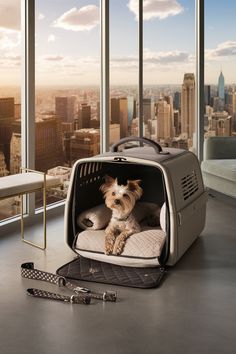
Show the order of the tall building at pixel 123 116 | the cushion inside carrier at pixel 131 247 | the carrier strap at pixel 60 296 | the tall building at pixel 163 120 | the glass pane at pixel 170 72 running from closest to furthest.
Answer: the carrier strap at pixel 60 296 → the cushion inside carrier at pixel 131 247 → the tall building at pixel 123 116 → the glass pane at pixel 170 72 → the tall building at pixel 163 120

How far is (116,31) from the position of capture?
5234mm

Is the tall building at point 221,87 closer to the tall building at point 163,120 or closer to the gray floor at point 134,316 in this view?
the tall building at point 163,120

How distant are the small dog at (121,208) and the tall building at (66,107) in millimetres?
1653

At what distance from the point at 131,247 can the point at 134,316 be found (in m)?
0.67

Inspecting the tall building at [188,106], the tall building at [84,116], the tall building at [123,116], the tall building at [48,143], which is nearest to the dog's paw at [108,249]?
the tall building at [48,143]

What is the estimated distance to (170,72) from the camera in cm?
586

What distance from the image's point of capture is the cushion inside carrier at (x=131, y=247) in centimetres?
300

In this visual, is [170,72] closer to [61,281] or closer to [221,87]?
[221,87]

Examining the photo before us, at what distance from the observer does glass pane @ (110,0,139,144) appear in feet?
17.1

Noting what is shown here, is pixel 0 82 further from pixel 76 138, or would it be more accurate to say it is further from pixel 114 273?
pixel 114 273

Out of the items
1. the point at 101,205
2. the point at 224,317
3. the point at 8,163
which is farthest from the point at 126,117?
the point at 224,317

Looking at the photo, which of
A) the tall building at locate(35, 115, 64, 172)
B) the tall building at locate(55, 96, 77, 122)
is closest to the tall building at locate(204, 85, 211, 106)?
the tall building at locate(55, 96, 77, 122)

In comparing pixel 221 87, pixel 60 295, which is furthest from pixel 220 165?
pixel 60 295

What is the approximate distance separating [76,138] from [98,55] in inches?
33.0
